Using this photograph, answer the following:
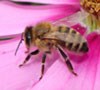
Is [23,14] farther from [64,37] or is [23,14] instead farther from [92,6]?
[64,37]

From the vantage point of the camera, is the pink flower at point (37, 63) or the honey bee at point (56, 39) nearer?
the honey bee at point (56, 39)

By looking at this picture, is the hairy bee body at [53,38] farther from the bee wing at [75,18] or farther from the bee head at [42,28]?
the bee wing at [75,18]

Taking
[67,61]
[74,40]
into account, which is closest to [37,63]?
[67,61]

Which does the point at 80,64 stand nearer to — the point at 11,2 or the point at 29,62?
the point at 29,62

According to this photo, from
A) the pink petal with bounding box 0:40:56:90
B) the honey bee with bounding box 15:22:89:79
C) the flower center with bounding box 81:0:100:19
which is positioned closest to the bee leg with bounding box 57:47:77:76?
the honey bee with bounding box 15:22:89:79

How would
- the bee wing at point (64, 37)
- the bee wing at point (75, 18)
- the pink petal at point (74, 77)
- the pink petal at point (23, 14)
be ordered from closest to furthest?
the bee wing at point (64, 37) → the pink petal at point (74, 77) → the bee wing at point (75, 18) → the pink petal at point (23, 14)

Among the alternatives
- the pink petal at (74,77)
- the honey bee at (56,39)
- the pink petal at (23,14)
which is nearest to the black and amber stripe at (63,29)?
the honey bee at (56,39)
